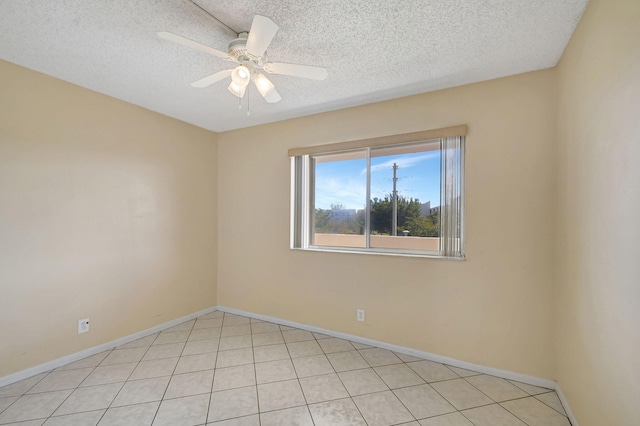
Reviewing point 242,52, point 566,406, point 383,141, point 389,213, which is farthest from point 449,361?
point 242,52

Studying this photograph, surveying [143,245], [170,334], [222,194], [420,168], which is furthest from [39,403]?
[420,168]

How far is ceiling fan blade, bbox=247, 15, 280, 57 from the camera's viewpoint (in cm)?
130

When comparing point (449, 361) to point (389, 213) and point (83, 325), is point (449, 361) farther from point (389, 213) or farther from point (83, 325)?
point (83, 325)

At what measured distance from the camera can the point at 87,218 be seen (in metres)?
2.56

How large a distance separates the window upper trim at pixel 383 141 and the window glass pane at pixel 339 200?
0.53ft

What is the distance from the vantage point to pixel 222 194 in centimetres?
386

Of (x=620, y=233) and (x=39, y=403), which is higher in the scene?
(x=620, y=233)

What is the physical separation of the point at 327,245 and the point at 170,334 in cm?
203

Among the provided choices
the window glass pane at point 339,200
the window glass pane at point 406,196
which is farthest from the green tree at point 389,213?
the window glass pane at point 339,200

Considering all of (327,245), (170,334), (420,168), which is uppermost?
(420,168)

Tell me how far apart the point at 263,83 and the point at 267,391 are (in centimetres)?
222

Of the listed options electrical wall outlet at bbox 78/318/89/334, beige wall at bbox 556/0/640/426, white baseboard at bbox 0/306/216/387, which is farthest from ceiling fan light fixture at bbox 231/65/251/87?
white baseboard at bbox 0/306/216/387

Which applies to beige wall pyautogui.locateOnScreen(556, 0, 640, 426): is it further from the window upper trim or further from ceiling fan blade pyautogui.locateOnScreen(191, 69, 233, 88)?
ceiling fan blade pyautogui.locateOnScreen(191, 69, 233, 88)

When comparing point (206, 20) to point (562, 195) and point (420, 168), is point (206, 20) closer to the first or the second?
point (420, 168)
